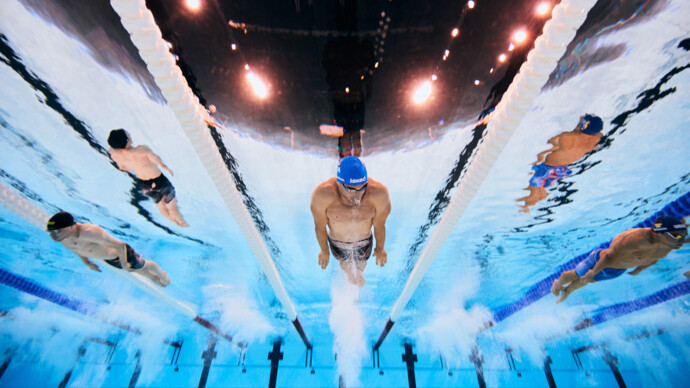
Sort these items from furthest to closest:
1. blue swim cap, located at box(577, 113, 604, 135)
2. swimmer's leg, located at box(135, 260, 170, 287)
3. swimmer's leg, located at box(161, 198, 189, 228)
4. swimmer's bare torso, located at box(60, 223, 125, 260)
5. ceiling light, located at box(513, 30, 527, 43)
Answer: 1. swimmer's leg, located at box(135, 260, 170, 287)
2. swimmer's leg, located at box(161, 198, 189, 228)
3. swimmer's bare torso, located at box(60, 223, 125, 260)
4. blue swim cap, located at box(577, 113, 604, 135)
5. ceiling light, located at box(513, 30, 527, 43)

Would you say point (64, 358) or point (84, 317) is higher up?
point (84, 317)

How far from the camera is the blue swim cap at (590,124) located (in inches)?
117

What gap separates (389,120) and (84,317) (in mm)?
12124

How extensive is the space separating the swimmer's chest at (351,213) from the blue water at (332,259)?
Answer: 61 cm

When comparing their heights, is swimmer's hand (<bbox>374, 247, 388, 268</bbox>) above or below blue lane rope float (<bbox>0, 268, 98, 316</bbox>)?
below

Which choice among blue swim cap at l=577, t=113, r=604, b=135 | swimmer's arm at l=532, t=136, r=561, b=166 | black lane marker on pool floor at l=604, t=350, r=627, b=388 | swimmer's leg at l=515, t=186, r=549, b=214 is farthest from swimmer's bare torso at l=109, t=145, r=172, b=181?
black lane marker on pool floor at l=604, t=350, r=627, b=388

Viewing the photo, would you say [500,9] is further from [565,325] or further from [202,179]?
[565,325]

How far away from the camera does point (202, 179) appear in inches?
165

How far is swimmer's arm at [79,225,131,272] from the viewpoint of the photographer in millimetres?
4173

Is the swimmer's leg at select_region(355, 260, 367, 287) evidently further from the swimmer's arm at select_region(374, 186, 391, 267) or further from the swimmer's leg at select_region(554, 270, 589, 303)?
the swimmer's leg at select_region(554, 270, 589, 303)

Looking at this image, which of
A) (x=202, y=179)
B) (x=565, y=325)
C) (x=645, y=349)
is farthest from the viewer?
(x=645, y=349)

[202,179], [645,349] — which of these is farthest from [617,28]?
[645,349]

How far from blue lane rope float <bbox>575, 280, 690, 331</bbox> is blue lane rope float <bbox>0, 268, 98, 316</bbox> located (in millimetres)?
15035

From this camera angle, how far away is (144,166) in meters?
3.83
